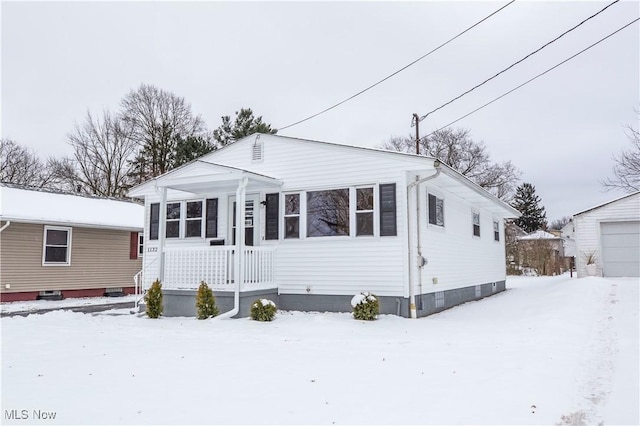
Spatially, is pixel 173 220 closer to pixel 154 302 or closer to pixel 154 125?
pixel 154 302

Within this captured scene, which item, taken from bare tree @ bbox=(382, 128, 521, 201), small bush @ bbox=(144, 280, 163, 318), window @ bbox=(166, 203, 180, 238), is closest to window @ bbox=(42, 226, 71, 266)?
window @ bbox=(166, 203, 180, 238)

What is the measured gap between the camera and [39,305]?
45.8ft

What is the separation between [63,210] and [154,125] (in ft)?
44.8

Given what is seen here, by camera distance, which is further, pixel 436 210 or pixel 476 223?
pixel 476 223

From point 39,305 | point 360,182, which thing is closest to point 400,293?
point 360,182

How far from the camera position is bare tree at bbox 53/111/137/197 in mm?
28812

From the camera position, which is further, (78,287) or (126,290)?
(126,290)

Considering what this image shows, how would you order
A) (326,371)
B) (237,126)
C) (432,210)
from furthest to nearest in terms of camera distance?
(237,126), (432,210), (326,371)

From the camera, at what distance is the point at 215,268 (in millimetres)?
10148

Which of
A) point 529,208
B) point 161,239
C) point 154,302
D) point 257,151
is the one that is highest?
point 529,208

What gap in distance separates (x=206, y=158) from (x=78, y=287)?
7.75 m

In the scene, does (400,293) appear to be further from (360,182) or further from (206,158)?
(206,158)

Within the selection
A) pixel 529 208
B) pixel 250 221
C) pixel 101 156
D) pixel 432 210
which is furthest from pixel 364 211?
pixel 529 208

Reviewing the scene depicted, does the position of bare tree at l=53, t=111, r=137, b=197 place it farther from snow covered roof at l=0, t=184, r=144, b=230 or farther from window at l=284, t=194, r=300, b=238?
window at l=284, t=194, r=300, b=238
